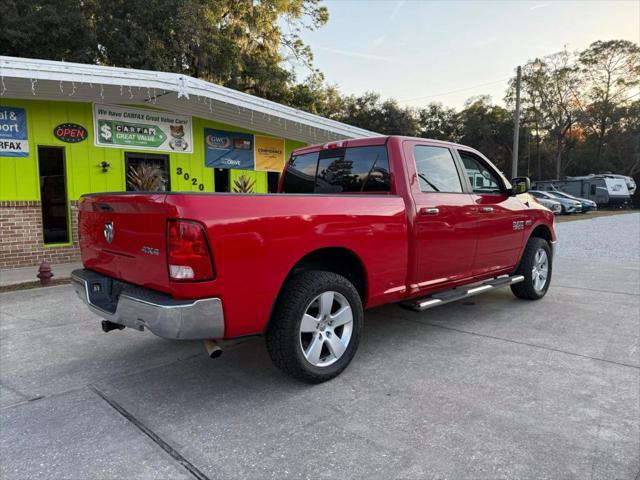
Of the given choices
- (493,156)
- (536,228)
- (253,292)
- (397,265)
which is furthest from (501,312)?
(493,156)

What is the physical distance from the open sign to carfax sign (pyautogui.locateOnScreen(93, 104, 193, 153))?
0.27 meters

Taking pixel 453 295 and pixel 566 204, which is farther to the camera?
pixel 566 204

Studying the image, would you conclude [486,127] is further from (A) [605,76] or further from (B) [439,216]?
(B) [439,216]

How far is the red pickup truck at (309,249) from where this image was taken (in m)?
2.68

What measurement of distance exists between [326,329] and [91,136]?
843 cm

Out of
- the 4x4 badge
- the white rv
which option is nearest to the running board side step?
the 4x4 badge

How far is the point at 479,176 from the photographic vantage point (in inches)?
198

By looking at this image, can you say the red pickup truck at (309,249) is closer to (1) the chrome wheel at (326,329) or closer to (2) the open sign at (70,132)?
(1) the chrome wheel at (326,329)

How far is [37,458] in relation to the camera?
2500 millimetres

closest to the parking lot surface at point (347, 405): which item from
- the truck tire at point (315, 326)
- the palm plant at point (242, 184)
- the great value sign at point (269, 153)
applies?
the truck tire at point (315, 326)

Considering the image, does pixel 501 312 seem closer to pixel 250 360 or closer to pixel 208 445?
pixel 250 360

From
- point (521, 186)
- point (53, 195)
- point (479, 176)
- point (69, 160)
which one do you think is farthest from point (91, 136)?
point (521, 186)

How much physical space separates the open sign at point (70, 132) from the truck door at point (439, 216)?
315 inches

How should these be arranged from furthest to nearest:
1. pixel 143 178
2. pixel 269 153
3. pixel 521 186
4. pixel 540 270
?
pixel 269 153, pixel 143 178, pixel 540 270, pixel 521 186
